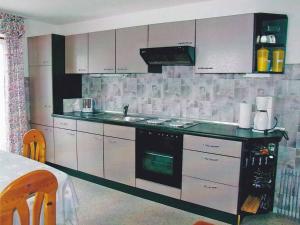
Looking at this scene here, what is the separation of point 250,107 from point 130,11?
202 cm

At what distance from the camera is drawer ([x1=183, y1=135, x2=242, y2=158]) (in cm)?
249

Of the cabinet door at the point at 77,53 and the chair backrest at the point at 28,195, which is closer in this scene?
the chair backrest at the point at 28,195

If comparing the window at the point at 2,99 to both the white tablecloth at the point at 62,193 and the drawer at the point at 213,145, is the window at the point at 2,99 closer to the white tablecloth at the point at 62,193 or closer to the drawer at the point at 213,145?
the white tablecloth at the point at 62,193

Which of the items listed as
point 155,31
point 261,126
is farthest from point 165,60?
point 261,126

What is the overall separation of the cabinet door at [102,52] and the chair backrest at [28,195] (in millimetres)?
2426

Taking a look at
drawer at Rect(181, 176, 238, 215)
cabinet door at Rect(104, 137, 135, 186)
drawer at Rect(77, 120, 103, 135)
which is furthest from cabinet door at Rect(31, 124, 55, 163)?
drawer at Rect(181, 176, 238, 215)

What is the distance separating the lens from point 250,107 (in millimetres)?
2789

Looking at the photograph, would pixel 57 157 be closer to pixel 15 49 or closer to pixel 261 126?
pixel 15 49

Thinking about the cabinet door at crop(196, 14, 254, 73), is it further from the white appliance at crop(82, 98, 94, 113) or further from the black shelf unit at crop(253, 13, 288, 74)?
the white appliance at crop(82, 98, 94, 113)

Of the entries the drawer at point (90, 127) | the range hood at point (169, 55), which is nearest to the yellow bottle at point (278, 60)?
the range hood at point (169, 55)

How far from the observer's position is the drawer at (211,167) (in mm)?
2534

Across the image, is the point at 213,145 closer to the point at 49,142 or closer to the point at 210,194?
the point at 210,194

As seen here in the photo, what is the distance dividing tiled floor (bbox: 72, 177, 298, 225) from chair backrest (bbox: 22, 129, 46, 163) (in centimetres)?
81

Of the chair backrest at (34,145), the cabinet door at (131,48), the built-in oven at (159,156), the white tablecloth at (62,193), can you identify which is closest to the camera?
the white tablecloth at (62,193)
